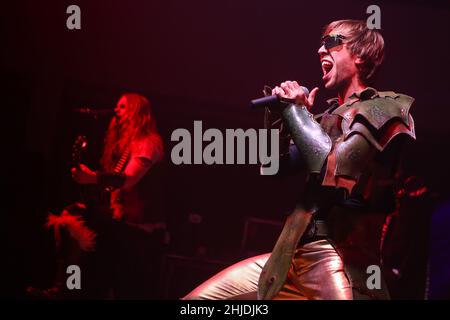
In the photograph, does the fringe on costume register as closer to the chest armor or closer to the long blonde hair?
the long blonde hair

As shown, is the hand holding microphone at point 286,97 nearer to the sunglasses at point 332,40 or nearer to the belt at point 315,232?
the sunglasses at point 332,40

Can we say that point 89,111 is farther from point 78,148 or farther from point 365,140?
point 365,140

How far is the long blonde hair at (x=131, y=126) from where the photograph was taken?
487cm

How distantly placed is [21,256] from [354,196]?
8.60 feet

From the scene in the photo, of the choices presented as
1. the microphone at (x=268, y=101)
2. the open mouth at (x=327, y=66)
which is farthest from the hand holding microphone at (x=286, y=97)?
the open mouth at (x=327, y=66)

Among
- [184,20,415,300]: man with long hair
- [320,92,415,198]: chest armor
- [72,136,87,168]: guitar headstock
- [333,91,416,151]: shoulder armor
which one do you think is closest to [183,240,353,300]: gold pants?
[184,20,415,300]: man with long hair

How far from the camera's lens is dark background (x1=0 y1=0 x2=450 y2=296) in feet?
15.4

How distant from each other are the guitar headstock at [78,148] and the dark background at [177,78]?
0.19ft

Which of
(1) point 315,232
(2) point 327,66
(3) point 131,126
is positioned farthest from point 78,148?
(1) point 315,232

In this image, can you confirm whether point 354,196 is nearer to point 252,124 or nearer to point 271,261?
point 271,261

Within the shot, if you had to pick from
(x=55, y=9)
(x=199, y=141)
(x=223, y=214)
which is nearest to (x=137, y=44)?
(x=55, y=9)

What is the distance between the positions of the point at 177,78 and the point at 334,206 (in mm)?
2298

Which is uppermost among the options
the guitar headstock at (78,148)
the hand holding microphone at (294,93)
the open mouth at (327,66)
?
the open mouth at (327,66)
